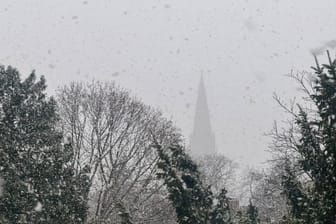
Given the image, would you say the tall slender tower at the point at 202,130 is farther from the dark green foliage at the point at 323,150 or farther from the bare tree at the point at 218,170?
the dark green foliage at the point at 323,150

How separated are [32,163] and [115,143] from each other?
22.4 ft

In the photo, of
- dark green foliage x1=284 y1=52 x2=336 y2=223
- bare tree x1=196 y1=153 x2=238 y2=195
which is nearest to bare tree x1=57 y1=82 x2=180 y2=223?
dark green foliage x1=284 y1=52 x2=336 y2=223

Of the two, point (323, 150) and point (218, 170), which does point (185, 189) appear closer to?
point (323, 150)

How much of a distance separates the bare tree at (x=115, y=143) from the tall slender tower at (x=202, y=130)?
109793mm

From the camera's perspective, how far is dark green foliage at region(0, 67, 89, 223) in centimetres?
1501

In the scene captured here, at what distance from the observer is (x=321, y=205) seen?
10102mm

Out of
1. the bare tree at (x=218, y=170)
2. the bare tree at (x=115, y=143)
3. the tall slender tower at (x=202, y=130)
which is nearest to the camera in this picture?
the bare tree at (x=115, y=143)

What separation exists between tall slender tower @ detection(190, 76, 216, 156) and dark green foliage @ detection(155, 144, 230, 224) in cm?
11803

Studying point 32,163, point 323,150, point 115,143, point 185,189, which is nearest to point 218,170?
point 115,143

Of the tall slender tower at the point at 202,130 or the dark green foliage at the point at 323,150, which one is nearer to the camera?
the dark green foliage at the point at 323,150

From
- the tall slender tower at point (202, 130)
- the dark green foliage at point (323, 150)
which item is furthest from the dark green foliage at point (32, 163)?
the tall slender tower at point (202, 130)

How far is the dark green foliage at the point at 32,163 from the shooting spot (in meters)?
15.0

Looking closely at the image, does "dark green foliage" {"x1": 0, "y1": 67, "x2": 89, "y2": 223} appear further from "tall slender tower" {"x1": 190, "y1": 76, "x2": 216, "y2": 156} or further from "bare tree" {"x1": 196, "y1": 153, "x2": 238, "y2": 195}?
"tall slender tower" {"x1": 190, "y1": 76, "x2": 216, "y2": 156}

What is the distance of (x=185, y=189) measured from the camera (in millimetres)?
12891
